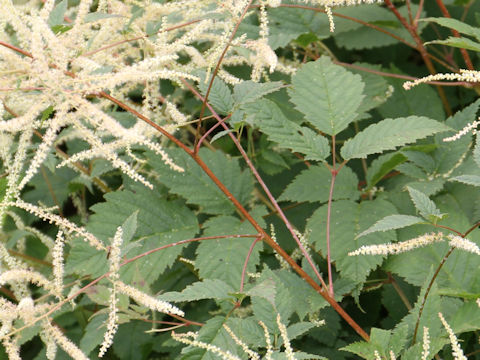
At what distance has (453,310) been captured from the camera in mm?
1766

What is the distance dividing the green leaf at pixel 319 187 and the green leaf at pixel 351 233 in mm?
55

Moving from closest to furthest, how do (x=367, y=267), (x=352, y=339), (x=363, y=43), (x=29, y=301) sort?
(x=29, y=301) → (x=367, y=267) → (x=352, y=339) → (x=363, y=43)

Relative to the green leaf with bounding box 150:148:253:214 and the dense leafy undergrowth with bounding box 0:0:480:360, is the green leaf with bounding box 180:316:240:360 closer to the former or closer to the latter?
the dense leafy undergrowth with bounding box 0:0:480:360

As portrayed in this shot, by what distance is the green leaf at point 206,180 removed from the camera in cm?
210

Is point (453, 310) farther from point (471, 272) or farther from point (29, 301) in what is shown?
point (29, 301)

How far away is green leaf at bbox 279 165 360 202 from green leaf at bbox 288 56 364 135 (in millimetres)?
279

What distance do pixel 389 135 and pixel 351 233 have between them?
345mm

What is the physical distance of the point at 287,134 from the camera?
6.09 ft

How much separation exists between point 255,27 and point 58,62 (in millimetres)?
1180

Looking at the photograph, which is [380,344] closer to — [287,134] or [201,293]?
[201,293]

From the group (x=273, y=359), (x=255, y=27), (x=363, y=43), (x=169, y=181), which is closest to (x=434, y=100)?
(x=363, y=43)

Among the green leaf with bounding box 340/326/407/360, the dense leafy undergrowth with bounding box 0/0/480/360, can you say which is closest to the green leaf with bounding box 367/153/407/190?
the dense leafy undergrowth with bounding box 0/0/480/360

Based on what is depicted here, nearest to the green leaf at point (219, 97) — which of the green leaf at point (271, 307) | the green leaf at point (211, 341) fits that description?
the green leaf at point (271, 307)

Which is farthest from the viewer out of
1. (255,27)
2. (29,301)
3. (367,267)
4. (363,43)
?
(363,43)
